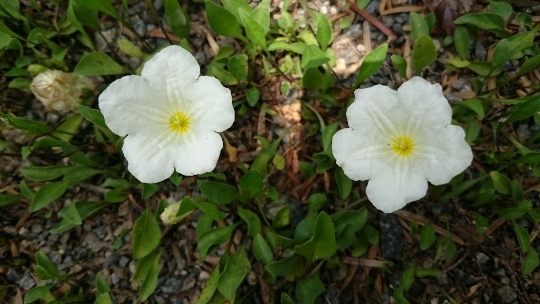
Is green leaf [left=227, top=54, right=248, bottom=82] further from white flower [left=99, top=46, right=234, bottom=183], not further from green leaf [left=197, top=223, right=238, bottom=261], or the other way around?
green leaf [left=197, top=223, right=238, bottom=261]

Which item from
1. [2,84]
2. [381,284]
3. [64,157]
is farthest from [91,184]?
[381,284]

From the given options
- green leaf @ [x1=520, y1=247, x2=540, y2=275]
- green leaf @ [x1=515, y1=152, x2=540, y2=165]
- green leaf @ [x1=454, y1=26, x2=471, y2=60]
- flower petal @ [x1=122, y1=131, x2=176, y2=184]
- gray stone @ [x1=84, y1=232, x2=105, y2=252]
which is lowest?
gray stone @ [x1=84, y1=232, x2=105, y2=252]

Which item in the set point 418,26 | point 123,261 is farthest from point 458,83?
point 123,261

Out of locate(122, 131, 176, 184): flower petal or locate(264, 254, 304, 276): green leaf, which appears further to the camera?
locate(264, 254, 304, 276): green leaf

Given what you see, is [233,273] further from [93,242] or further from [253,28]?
[253,28]

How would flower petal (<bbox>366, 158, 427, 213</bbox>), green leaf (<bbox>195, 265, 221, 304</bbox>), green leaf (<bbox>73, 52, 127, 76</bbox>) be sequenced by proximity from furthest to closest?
1. green leaf (<bbox>73, 52, 127, 76</bbox>)
2. green leaf (<bbox>195, 265, 221, 304</bbox>)
3. flower petal (<bbox>366, 158, 427, 213</bbox>)

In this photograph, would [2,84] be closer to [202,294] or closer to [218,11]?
[218,11]

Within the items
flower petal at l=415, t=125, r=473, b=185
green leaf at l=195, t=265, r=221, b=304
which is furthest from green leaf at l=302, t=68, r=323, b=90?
green leaf at l=195, t=265, r=221, b=304
